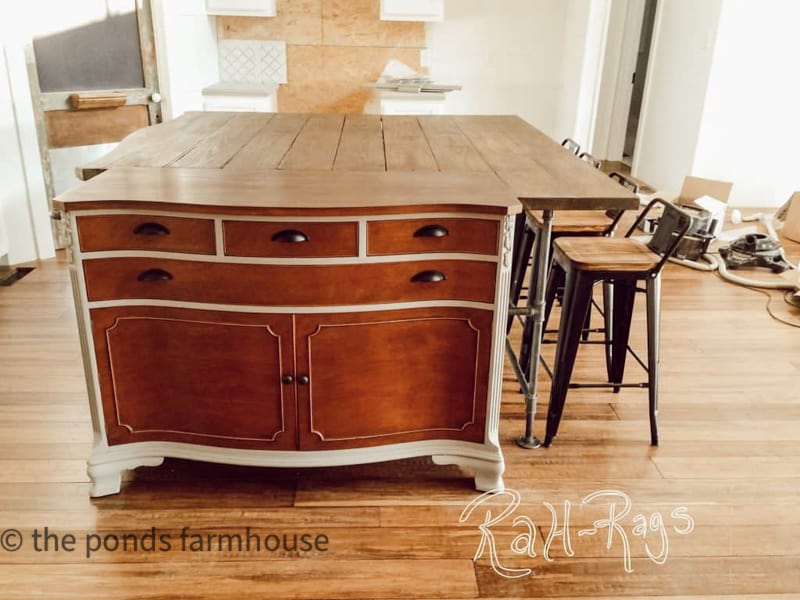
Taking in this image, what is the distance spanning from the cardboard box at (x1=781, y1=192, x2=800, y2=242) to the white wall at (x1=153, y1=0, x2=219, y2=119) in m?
4.38

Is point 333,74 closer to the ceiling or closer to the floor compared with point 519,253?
closer to the ceiling

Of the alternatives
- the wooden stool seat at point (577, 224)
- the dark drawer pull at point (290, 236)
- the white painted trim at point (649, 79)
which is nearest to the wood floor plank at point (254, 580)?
the dark drawer pull at point (290, 236)

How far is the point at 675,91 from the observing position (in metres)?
5.69

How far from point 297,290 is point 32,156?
293 cm

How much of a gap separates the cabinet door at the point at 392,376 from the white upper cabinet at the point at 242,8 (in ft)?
13.2

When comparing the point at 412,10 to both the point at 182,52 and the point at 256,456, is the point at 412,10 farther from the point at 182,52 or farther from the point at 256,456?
the point at 256,456

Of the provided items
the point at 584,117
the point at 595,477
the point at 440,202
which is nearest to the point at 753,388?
the point at 595,477

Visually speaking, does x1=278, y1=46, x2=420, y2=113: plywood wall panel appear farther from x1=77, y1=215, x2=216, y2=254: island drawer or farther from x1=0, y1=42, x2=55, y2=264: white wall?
x1=77, y1=215, x2=216, y2=254: island drawer

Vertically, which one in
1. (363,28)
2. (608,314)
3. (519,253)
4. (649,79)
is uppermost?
(363,28)

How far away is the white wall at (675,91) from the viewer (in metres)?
5.25

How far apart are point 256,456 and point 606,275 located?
1315 millimetres

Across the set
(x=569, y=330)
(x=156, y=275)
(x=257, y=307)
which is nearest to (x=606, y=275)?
(x=569, y=330)

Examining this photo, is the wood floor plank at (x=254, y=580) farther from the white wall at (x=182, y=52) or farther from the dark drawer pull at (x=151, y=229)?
the white wall at (x=182, y=52)

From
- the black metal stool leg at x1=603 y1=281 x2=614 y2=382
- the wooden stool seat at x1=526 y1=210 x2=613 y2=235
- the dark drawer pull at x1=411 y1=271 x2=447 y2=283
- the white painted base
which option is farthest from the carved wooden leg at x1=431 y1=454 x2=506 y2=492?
the wooden stool seat at x1=526 y1=210 x2=613 y2=235
